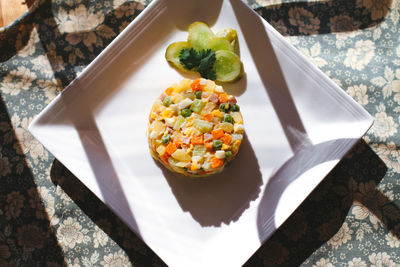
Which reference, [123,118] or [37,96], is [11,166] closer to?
[37,96]

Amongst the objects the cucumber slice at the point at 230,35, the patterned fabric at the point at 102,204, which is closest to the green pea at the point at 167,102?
the cucumber slice at the point at 230,35

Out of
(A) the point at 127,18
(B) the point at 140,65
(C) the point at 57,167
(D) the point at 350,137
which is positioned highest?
(A) the point at 127,18

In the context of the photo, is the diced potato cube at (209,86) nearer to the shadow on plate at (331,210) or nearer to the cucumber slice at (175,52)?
the cucumber slice at (175,52)

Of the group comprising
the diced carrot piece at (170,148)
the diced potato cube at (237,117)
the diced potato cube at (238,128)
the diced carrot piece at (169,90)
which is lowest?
the diced potato cube at (238,128)

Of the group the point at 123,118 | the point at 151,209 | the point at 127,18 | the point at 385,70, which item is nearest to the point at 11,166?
the point at 123,118

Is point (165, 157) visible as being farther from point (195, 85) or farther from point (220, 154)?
point (195, 85)

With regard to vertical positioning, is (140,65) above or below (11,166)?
above
